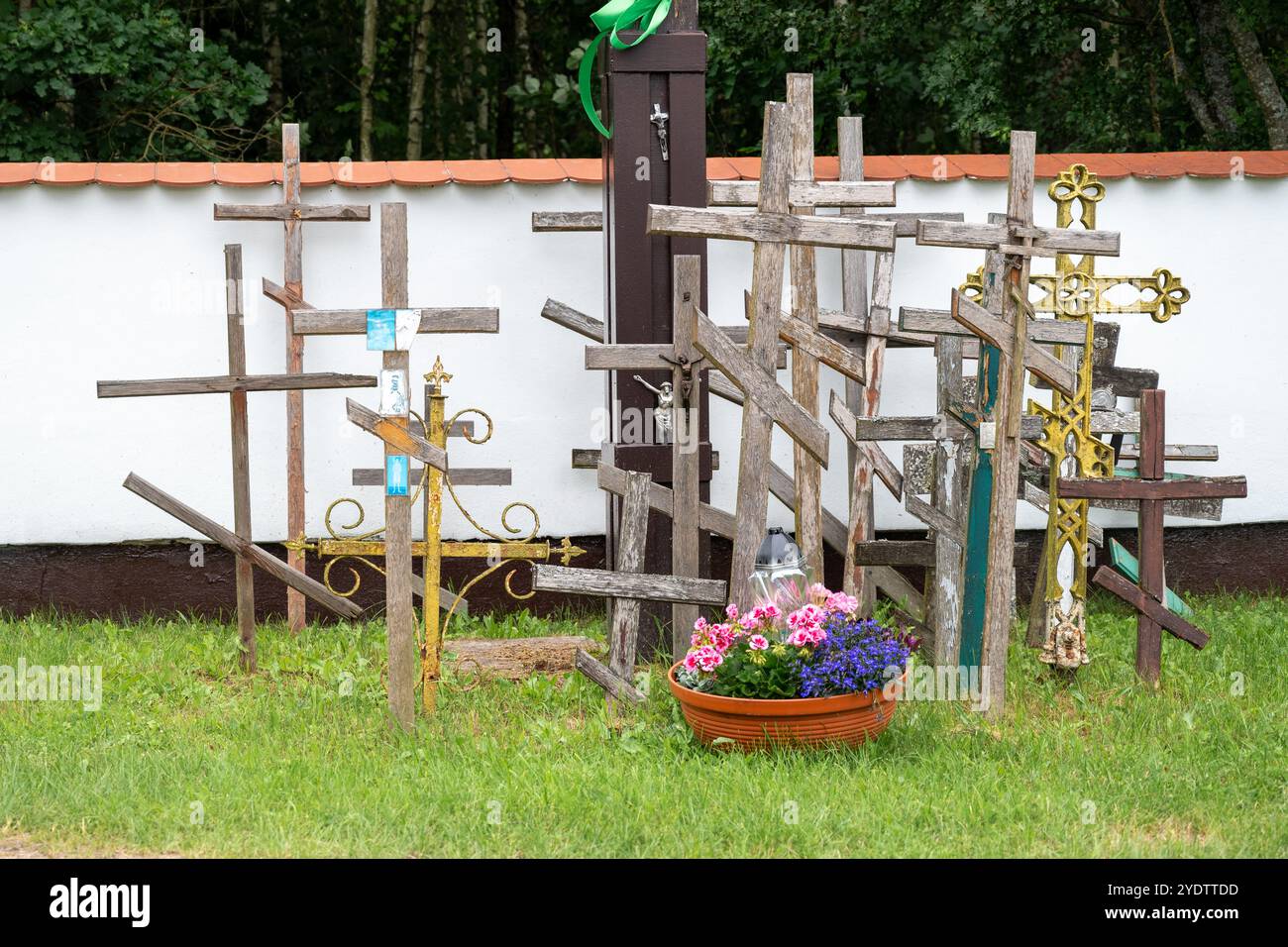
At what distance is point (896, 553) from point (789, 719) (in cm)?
154

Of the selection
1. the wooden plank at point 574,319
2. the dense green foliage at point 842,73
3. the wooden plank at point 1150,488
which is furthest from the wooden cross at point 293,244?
the wooden plank at point 1150,488

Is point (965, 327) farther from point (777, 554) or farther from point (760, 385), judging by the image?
point (777, 554)

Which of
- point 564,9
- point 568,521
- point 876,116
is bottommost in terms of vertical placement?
point 568,521

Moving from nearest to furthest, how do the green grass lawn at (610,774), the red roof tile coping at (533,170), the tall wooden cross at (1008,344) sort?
the green grass lawn at (610,774) → the tall wooden cross at (1008,344) → the red roof tile coping at (533,170)

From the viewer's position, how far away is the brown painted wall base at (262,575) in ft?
23.9

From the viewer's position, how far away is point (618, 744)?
17.2 feet

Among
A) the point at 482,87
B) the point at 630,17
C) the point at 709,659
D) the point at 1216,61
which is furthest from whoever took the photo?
the point at 482,87

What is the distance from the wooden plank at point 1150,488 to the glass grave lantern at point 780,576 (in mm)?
1235

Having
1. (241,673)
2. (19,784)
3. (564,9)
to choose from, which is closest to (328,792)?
(19,784)

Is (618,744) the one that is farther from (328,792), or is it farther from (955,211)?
(955,211)

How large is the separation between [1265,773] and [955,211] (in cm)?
332

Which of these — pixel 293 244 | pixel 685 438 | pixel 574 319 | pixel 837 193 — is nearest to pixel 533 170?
pixel 574 319

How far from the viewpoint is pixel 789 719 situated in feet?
16.5

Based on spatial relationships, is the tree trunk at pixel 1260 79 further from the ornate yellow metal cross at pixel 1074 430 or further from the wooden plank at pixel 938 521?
the wooden plank at pixel 938 521
